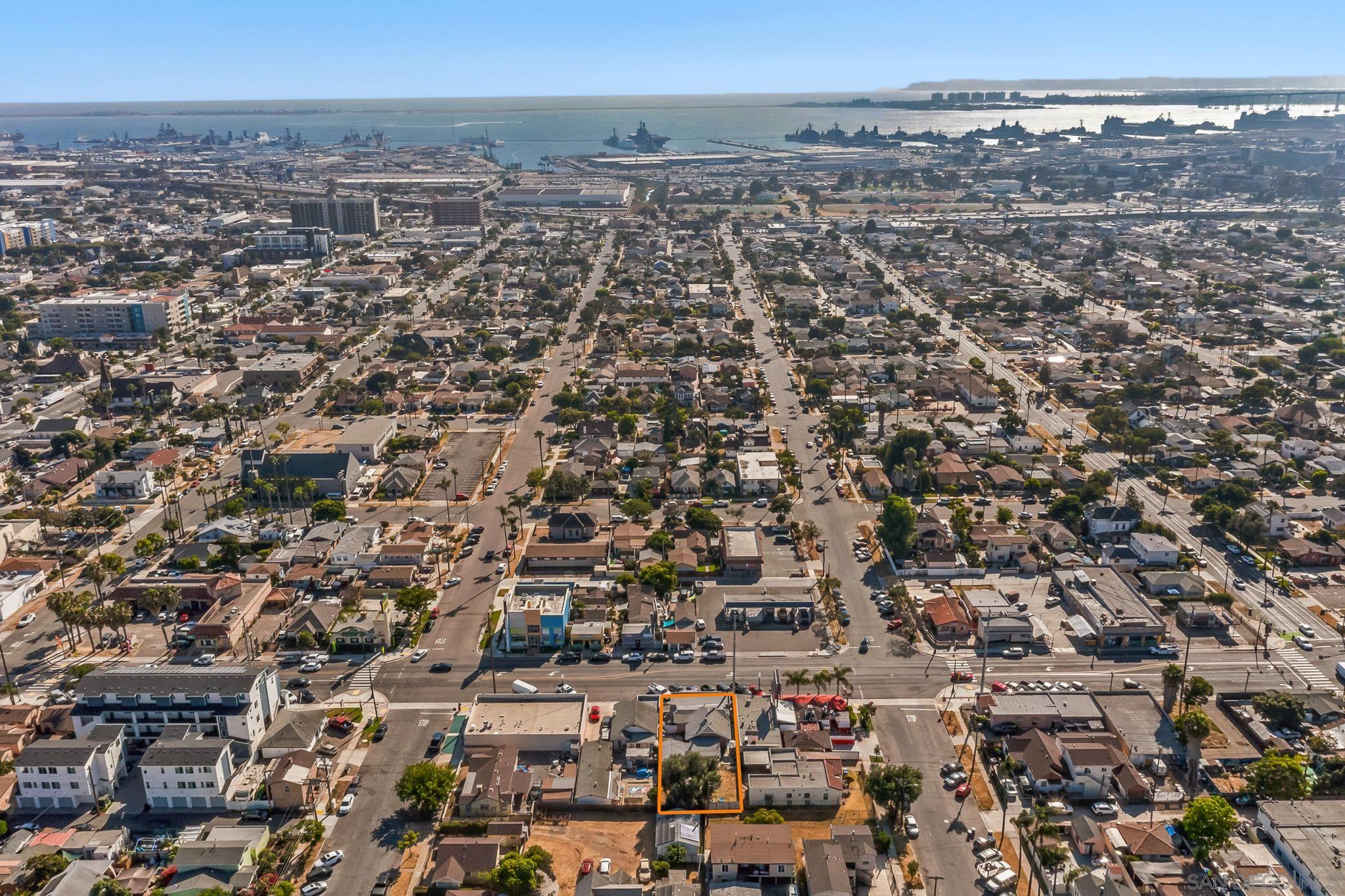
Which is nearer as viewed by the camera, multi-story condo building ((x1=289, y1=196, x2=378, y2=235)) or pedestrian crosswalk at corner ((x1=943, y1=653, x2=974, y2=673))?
pedestrian crosswalk at corner ((x1=943, y1=653, x2=974, y2=673))

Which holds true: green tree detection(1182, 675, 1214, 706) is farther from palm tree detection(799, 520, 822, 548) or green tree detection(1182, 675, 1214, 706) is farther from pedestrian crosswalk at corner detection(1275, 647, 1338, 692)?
palm tree detection(799, 520, 822, 548)

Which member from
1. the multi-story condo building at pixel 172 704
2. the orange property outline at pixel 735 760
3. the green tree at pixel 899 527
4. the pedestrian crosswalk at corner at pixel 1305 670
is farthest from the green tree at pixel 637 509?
the pedestrian crosswalk at corner at pixel 1305 670

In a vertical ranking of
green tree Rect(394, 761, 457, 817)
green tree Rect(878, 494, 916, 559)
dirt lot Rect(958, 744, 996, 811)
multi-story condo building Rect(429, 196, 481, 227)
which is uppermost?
multi-story condo building Rect(429, 196, 481, 227)

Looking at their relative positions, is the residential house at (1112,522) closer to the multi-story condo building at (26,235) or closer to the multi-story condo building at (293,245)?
the multi-story condo building at (293,245)

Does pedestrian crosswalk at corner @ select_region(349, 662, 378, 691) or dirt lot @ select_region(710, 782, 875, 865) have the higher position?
pedestrian crosswalk at corner @ select_region(349, 662, 378, 691)

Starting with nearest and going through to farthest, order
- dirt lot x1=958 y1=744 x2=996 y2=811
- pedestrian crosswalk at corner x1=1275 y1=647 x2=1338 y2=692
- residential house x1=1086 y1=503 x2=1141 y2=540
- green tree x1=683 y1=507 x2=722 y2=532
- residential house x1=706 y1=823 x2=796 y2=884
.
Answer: residential house x1=706 y1=823 x2=796 y2=884, dirt lot x1=958 y1=744 x2=996 y2=811, pedestrian crosswalk at corner x1=1275 y1=647 x2=1338 y2=692, residential house x1=1086 y1=503 x2=1141 y2=540, green tree x1=683 y1=507 x2=722 y2=532

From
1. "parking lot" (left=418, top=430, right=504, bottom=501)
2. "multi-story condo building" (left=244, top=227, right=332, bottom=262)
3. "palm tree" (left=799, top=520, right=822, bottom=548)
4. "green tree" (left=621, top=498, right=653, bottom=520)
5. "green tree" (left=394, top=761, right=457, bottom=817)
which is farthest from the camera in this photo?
"multi-story condo building" (left=244, top=227, right=332, bottom=262)

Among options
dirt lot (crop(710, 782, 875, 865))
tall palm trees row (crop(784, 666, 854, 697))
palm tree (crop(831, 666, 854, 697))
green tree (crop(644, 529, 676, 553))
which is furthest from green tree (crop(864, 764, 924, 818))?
green tree (crop(644, 529, 676, 553))

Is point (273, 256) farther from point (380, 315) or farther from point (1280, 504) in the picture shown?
point (1280, 504)
